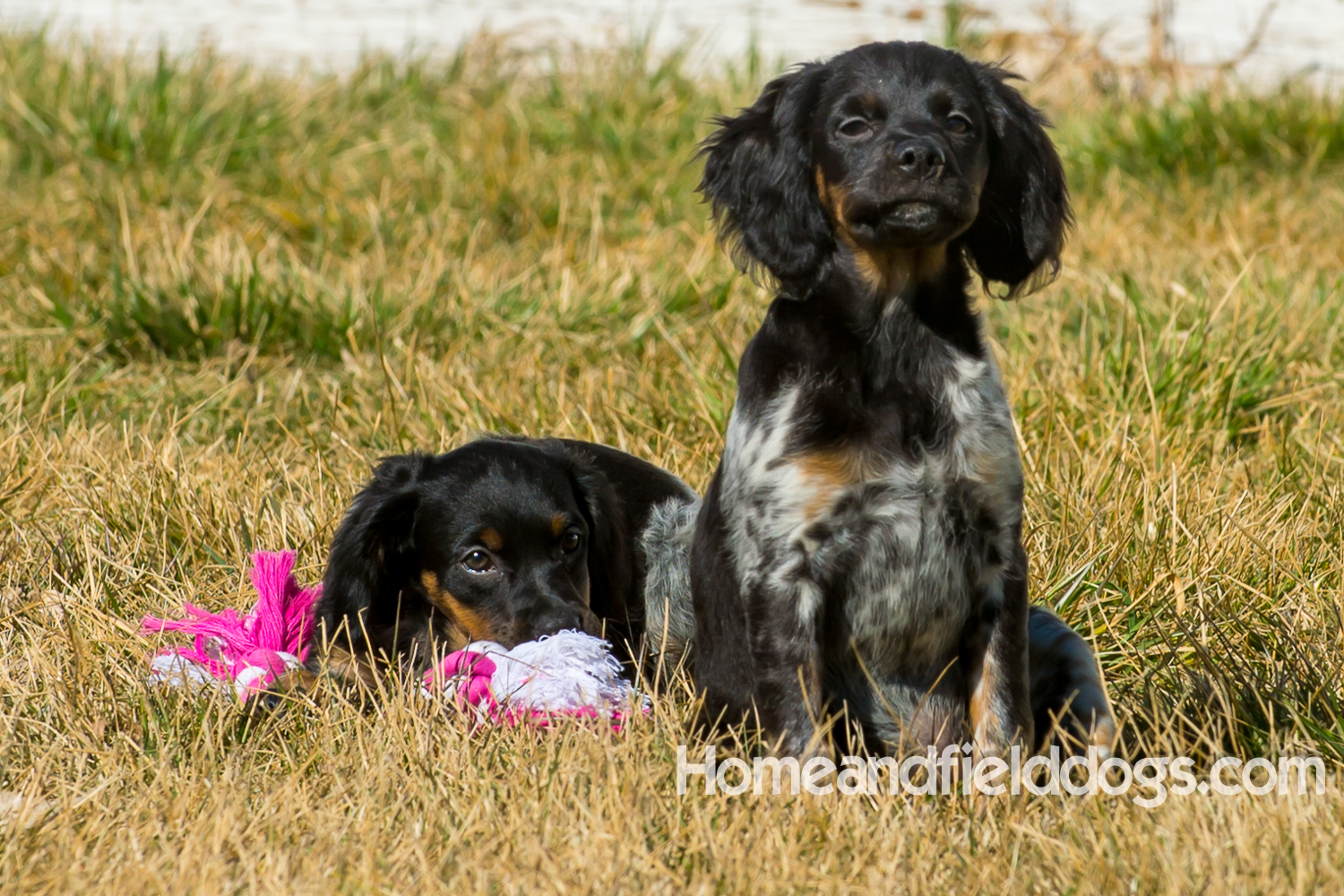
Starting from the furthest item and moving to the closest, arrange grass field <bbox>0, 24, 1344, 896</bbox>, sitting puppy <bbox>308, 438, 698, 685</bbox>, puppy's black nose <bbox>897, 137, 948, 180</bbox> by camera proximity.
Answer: sitting puppy <bbox>308, 438, 698, 685</bbox> → puppy's black nose <bbox>897, 137, 948, 180</bbox> → grass field <bbox>0, 24, 1344, 896</bbox>

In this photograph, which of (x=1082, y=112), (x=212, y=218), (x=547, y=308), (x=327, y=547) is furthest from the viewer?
(x=1082, y=112)

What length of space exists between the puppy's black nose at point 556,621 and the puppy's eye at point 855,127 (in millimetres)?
1204

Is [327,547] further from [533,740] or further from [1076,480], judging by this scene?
[1076,480]

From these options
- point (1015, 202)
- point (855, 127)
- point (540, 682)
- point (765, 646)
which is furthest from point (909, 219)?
point (540, 682)

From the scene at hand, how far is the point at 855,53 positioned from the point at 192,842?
1.93 metres

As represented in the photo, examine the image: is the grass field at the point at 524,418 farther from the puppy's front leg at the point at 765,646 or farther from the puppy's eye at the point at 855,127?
the puppy's eye at the point at 855,127

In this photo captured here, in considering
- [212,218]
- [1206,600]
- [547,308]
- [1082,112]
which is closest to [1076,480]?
[1206,600]

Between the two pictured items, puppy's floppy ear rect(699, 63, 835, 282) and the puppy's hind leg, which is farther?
puppy's floppy ear rect(699, 63, 835, 282)

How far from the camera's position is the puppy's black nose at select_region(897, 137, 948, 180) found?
2.78 meters

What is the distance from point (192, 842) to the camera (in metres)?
2.43

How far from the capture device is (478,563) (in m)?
3.55

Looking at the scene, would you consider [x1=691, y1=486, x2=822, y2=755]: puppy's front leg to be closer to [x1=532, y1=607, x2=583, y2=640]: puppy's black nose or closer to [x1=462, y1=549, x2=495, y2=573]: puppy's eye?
[x1=532, y1=607, x2=583, y2=640]: puppy's black nose

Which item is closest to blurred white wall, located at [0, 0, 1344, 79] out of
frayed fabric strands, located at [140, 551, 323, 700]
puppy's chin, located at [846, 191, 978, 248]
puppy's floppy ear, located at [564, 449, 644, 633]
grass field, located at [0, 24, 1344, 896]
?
grass field, located at [0, 24, 1344, 896]

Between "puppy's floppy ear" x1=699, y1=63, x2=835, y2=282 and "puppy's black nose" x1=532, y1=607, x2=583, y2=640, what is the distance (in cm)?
86
